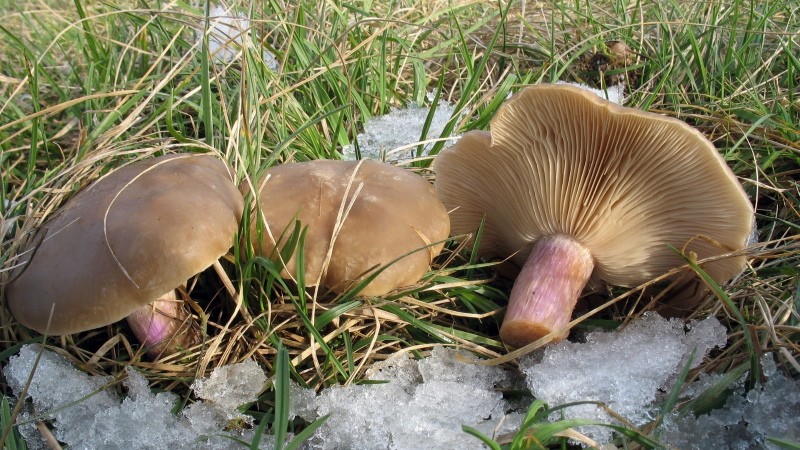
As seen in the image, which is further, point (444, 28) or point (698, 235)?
point (444, 28)

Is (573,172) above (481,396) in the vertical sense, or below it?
above

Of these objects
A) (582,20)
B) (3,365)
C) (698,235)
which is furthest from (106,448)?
(582,20)

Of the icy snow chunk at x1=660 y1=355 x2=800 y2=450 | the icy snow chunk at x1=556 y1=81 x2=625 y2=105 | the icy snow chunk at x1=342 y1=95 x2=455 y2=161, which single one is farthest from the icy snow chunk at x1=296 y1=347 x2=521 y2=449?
the icy snow chunk at x1=556 y1=81 x2=625 y2=105

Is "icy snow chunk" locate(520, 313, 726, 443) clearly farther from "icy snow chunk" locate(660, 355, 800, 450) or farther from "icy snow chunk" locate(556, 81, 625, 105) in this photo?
"icy snow chunk" locate(556, 81, 625, 105)

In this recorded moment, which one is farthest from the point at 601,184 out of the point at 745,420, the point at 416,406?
the point at 416,406

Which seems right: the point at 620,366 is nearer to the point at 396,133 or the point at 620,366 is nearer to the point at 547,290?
the point at 547,290

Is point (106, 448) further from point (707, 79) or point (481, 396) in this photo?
point (707, 79)

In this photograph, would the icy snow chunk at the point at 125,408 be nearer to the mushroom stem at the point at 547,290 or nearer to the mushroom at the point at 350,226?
the mushroom at the point at 350,226
